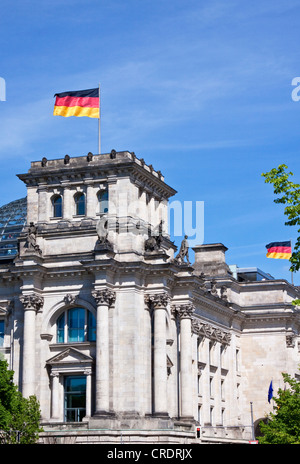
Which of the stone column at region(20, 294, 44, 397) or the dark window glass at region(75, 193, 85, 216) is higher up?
the dark window glass at region(75, 193, 85, 216)

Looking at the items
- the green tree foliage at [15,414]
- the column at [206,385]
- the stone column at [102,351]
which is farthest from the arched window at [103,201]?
the column at [206,385]

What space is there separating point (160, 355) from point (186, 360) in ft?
21.2

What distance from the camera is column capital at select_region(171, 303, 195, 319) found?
7975 cm

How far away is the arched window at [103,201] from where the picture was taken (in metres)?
77.2

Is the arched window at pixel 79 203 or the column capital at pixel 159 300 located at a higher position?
the arched window at pixel 79 203

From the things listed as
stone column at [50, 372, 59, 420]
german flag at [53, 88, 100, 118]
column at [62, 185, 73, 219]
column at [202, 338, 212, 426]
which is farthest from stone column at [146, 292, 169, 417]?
german flag at [53, 88, 100, 118]

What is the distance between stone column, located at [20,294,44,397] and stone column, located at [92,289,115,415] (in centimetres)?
600

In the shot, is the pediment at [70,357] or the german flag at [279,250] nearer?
the pediment at [70,357]

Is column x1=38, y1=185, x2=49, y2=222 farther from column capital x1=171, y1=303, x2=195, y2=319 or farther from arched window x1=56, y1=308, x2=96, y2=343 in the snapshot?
column capital x1=171, y1=303, x2=195, y2=319

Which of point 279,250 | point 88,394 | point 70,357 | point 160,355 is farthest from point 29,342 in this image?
point 279,250

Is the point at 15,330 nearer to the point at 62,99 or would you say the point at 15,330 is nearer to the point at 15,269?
the point at 15,269

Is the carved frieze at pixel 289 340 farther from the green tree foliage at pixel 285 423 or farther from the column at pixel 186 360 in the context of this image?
the green tree foliage at pixel 285 423

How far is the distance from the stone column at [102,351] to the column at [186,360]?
31.8 ft

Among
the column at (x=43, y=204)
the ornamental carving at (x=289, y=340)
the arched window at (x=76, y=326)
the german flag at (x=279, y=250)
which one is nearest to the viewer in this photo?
the arched window at (x=76, y=326)
